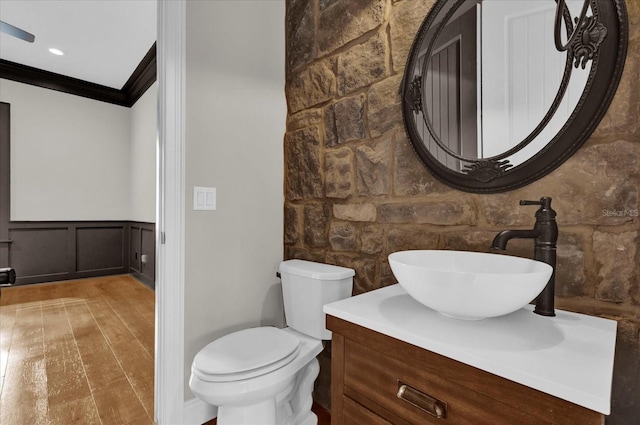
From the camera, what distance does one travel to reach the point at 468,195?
1.18 meters

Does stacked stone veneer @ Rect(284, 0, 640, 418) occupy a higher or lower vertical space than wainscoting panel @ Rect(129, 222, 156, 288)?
higher

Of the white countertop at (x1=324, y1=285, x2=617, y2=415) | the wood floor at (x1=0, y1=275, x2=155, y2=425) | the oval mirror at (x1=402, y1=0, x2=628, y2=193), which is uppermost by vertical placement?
the oval mirror at (x1=402, y1=0, x2=628, y2=193)

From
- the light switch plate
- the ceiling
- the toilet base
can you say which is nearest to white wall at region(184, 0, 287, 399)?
the light switch plate

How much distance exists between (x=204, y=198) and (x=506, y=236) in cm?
137

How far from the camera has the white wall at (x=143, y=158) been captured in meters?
3.98

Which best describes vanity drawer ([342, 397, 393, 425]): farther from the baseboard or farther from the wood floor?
the wood floor

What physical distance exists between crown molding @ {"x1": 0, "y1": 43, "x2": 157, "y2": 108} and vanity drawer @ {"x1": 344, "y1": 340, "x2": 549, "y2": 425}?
3.88 meters

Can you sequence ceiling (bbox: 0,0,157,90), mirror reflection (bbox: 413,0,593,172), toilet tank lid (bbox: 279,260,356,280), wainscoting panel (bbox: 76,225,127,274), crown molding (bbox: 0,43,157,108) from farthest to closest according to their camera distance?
wainscoting panel (bbox: 76,225,127,274) → crown molding (bbox: 0,43,157,108) → ceiling (bbox: 0,0,157,90) → toilet tank lid (bbox: 279,260,356,280) → mirror reflection (bbox: 413,0,593,172)

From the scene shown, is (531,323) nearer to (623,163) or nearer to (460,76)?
(623,163)

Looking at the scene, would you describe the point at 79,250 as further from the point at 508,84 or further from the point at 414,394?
the point at 508,84

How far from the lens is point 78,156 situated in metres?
4.46

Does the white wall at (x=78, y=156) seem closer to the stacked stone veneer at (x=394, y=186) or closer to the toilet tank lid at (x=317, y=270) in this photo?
the stacked stone veneer at (x=394, y=186)

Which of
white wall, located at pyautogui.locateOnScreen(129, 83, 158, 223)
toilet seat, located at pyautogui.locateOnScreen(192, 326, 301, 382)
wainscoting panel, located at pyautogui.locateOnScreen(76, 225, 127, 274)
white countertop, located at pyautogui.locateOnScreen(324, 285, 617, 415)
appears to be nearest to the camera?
white countertop, located at pyautogui.locateOnScreen(324, 285, 617, 415)

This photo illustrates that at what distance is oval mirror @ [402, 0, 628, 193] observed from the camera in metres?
0.91
